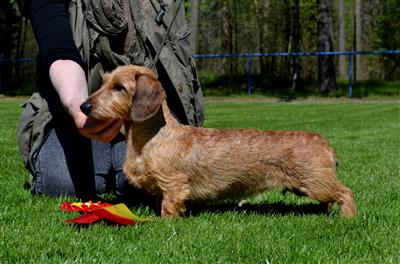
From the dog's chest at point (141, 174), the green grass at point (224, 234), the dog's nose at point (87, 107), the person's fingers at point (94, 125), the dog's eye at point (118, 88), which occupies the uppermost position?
the dog's eye at point (118, 88)

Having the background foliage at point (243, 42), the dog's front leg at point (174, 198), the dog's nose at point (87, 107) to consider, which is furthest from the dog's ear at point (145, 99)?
the background foliage at point (243, 42)

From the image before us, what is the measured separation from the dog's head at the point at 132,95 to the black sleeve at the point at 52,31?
1.54 feet

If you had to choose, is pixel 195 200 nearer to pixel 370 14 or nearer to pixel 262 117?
pixel 262 117

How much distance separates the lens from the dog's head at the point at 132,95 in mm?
4012

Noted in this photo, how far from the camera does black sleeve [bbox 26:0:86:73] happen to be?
4375 millimetres

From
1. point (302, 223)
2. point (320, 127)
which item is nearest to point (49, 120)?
point (302, 223)

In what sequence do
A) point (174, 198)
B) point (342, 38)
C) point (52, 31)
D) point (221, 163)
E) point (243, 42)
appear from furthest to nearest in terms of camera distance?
point (243, 42)
point (342, 38)
point (52, 31)
point (221, 163)
point (174, 198)

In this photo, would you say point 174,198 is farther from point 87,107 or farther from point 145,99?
point 87,107

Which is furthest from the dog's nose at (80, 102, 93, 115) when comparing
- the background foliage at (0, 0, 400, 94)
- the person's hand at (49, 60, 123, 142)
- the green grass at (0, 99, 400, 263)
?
the background foliage at (0, 0, 400, 94)

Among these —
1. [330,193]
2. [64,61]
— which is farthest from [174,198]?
[64,61]

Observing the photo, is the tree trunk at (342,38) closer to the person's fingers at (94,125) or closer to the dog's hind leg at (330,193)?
the dog's hind leg at (330,193)

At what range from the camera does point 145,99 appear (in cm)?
403

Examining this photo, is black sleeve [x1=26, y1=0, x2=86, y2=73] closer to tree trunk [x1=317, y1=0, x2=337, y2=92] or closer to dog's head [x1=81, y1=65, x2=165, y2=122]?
dog's head [x1=81, y1=65, x2=165, y2=122]

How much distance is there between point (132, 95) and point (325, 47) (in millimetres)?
21751
